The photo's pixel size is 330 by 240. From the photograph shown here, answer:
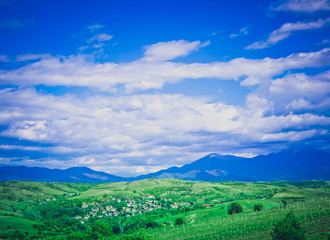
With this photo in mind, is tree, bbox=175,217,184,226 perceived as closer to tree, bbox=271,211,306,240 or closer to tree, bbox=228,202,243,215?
tree, bbox=228,202,243,215

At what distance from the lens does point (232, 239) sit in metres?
83.8

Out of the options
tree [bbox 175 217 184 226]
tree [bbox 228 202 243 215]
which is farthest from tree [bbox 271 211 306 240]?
tree [bbox 175 217 184 226]

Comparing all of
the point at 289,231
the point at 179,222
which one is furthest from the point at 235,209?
the point at 289,231

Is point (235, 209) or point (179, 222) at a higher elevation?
point (235, 209)

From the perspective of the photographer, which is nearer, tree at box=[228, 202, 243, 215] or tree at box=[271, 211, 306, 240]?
tree at box=[271, 211, 306, 240]

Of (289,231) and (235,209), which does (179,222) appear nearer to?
(235,209)

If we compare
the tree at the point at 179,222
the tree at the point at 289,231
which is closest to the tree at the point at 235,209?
the tree at the point at 179,222

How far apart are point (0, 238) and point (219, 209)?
136 metres

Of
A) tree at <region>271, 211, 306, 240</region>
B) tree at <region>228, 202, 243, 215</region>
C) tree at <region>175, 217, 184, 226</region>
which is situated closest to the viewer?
tree at <region>271, 211, 306, 240</region>

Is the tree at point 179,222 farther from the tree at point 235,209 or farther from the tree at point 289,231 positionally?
the tree at point 289,231

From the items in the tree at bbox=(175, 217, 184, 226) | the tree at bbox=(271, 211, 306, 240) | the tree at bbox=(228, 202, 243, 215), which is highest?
the tree at bbox=(271, 211, 306, 240)

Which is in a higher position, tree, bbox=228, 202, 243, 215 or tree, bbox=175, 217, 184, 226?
tree, bbox=228, 202, 243, 215

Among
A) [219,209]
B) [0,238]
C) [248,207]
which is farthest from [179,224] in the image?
[0,238]

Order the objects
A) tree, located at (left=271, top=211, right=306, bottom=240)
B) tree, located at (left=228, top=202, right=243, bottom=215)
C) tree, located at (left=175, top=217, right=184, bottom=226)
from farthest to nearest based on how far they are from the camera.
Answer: tree, located at (left=228, top=202, right=243, bottom=215) → tree, located at (left=175, top=217, right=184, bottom=226) → tree, located at (left=271, top=211, right=306, bottom=240)
